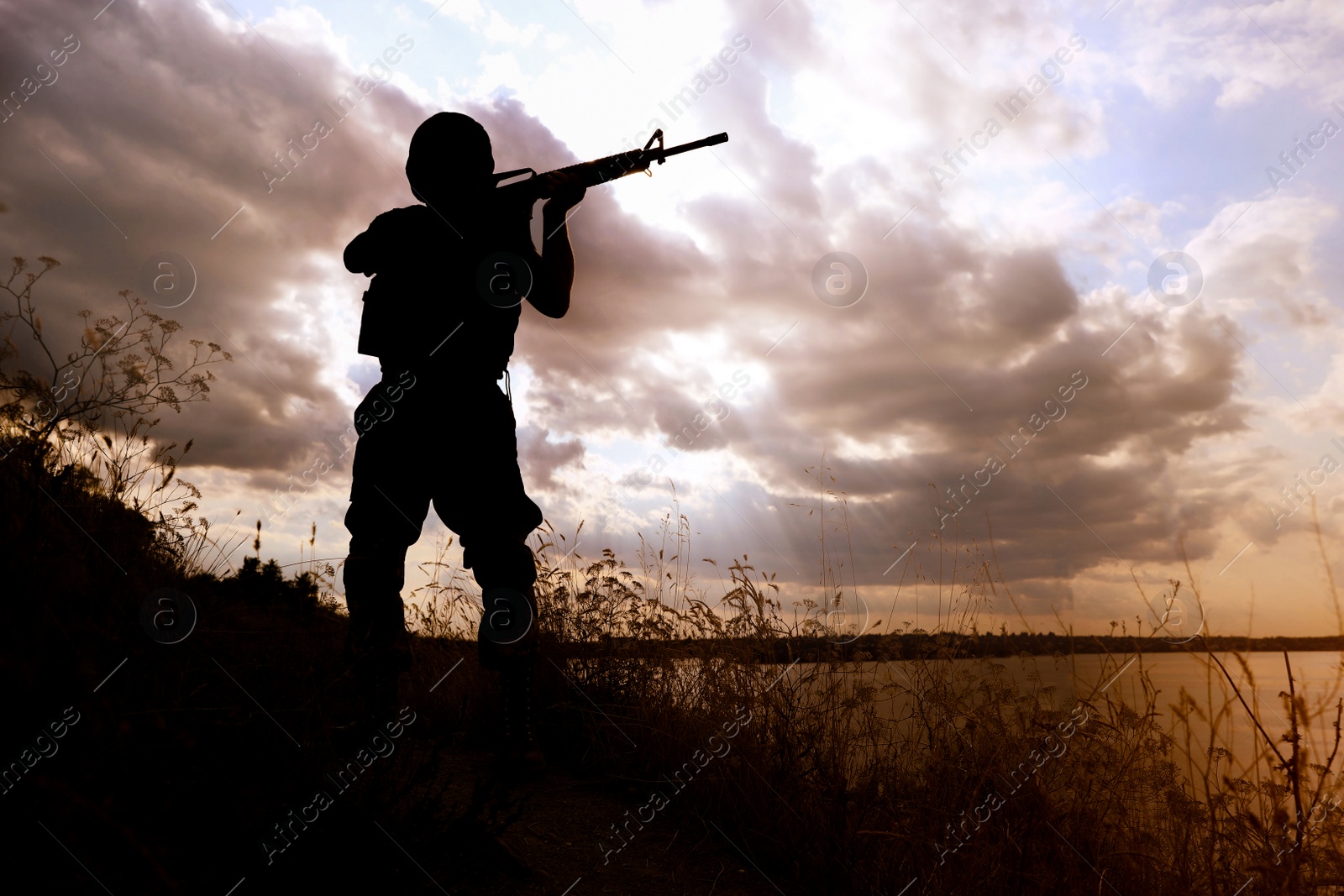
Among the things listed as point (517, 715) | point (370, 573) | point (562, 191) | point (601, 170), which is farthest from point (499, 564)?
point (601, 170)

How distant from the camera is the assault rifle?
3.31m

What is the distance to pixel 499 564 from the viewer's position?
2910 mm

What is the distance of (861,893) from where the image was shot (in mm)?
2246

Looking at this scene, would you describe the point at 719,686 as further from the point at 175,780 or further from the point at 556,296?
the point at 175,780

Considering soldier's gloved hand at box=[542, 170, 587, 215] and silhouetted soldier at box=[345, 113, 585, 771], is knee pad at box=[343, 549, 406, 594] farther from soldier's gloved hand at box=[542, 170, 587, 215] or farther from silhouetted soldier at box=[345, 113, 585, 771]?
soldier's gloved hand at box=[542, 170, 587, 215]

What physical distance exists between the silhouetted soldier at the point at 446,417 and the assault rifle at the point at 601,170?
10.9 inches

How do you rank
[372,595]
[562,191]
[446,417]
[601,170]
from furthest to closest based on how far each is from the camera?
[601,170]
[562,191]
[446,417]
[372,595]

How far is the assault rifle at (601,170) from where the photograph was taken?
3.31 meters

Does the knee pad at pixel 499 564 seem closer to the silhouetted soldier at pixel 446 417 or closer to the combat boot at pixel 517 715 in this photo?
the silhouetted soldier at pixel 446 417

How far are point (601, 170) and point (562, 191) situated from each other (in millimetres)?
688

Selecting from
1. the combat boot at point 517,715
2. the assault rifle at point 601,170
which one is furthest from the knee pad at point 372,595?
the assault rifle at point 601,170

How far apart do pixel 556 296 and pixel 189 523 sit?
1715mm

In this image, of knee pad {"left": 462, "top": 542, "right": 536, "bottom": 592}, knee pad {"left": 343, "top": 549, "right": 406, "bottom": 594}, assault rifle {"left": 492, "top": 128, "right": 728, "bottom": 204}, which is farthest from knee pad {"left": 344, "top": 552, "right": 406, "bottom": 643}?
assault rifle {"left": 492, "top": 128, "right": 728, "bottom": 204}

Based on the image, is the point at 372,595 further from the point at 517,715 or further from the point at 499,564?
the point at 517,715
